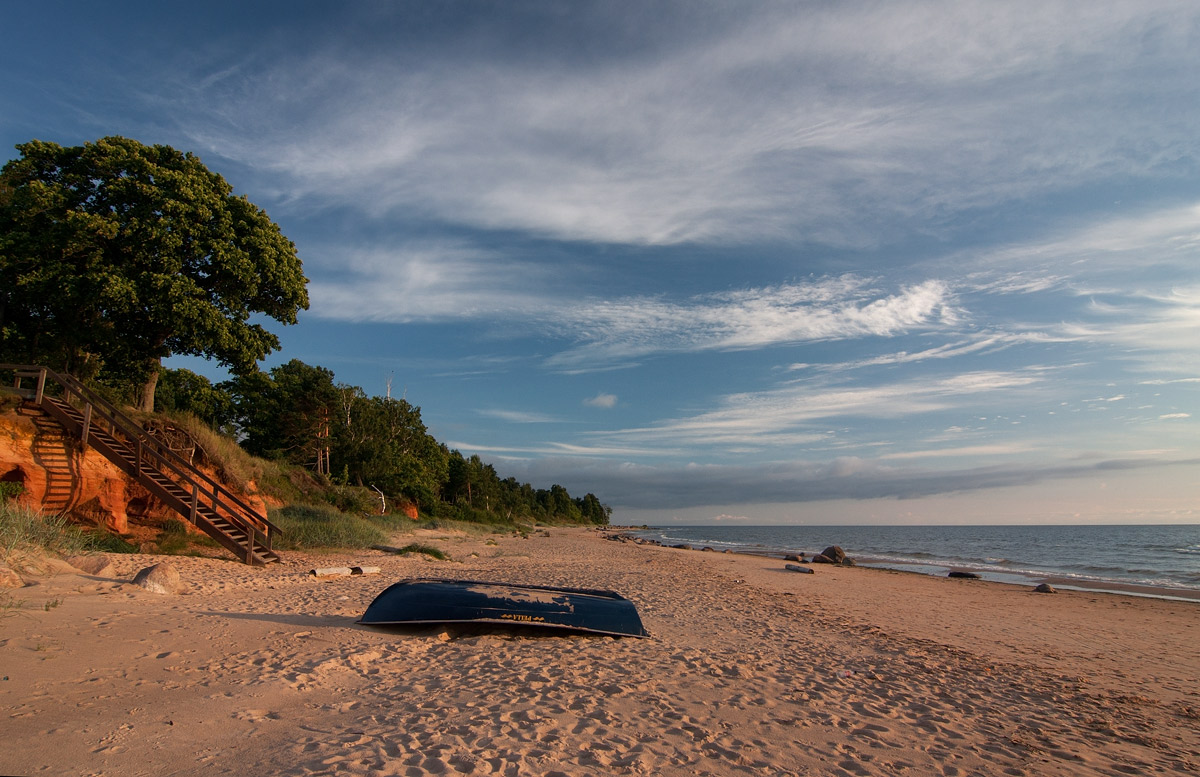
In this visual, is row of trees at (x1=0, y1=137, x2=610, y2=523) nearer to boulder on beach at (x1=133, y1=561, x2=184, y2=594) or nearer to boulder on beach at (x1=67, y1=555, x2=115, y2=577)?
boulder on beach at (x1=67, y1=555, x2=115, y2=577)

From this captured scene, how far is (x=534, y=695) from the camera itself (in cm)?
547

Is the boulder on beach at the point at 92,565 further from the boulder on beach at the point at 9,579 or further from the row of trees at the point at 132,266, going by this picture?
the row of trees at the point at 132,266

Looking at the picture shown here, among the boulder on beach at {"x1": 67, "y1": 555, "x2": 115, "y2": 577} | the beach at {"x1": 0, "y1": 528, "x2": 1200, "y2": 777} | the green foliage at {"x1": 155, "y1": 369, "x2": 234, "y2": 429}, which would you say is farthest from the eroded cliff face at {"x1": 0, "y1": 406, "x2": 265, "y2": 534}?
the green foliage at {"x1": 155, "y1": 369, "x2": 234, "y2": 429}

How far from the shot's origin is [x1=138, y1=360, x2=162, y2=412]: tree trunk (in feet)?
56.8

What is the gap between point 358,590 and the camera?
11.0 m

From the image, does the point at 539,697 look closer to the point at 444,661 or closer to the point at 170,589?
the point at 444,661

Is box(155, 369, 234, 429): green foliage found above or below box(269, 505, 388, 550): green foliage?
above

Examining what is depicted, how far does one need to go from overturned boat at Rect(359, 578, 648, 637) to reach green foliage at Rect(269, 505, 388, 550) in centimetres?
859

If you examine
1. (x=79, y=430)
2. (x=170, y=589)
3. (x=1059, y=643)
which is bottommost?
(x=1059, y=643)

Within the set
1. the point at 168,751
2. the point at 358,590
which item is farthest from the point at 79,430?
the point at 168,751

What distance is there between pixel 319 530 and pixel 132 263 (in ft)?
28.1

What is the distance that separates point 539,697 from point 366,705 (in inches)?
57.1

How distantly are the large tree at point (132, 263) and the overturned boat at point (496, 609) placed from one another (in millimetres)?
12119

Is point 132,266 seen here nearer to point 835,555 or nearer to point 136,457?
point 136,457
